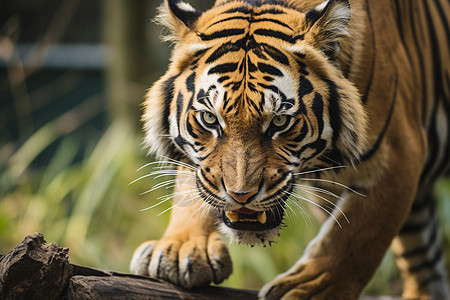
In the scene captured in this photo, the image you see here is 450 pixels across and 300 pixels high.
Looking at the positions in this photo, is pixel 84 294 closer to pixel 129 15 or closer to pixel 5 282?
pixel 5 282

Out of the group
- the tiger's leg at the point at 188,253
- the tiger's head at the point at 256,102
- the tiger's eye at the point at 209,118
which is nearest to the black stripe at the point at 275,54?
the tiger's head at the point at 256,102

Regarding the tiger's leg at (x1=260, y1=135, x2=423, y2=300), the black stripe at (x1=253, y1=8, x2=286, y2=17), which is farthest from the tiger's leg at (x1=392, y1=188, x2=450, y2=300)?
the black stripe at (x1=253, y1=8, x2=286, y2=17)

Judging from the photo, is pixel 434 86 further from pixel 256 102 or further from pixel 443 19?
pixel 256 102

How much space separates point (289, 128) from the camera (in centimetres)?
159

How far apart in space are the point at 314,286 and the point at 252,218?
14.2 inches

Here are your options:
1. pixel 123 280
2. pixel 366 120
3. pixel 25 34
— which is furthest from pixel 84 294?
pixel 25 34

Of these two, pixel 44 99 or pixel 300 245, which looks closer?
pixel 300 245

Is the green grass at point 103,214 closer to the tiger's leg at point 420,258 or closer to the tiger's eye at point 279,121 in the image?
the tiger's leg at point 420,258

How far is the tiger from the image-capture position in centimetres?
157

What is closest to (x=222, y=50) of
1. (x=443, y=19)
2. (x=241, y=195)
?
(x=241, y=195)

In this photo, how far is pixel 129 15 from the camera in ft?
18.2

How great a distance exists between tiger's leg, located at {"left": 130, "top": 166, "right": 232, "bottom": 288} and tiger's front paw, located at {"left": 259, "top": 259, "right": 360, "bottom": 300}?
186mm

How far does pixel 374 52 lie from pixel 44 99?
17.5 ft

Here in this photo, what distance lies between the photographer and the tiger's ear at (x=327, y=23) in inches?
63.8
